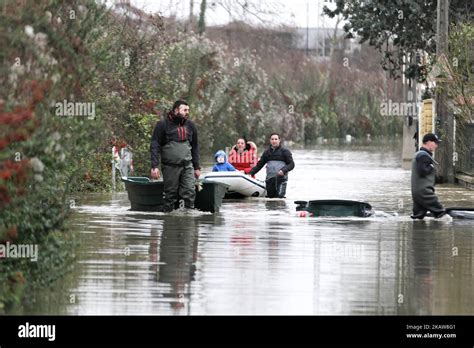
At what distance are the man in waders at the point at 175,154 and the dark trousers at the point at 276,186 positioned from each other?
5.80 meters

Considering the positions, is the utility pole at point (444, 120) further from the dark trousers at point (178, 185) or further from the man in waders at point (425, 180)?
the dark trousers at point (178, 185)

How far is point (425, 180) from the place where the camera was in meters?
21.5

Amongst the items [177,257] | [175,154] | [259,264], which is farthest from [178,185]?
[259,264]

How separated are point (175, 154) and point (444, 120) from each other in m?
13.5

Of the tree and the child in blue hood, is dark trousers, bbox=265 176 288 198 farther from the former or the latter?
the tree

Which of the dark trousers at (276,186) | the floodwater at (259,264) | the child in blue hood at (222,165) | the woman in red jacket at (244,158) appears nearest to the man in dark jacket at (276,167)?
the dark trousers at (276,186)

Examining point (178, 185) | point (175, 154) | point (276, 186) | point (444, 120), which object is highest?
point (444, 120)

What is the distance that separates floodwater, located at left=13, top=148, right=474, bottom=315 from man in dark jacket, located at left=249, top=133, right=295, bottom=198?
7.25 ft

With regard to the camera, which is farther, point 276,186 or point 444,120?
point 444,120

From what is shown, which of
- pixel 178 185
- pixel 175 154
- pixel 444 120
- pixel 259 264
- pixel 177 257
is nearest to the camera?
pixel 259 264

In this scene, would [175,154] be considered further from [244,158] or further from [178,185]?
[244,158]

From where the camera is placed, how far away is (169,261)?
613 inches

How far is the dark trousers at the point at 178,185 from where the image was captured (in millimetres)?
21719
